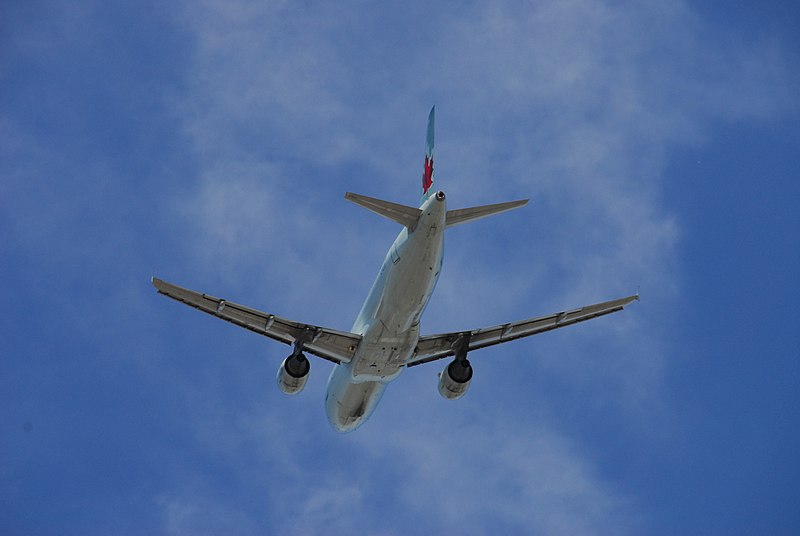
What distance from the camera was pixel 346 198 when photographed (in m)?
30.7

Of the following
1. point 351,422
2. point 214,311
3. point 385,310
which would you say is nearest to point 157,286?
point 214,311

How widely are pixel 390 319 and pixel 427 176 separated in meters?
8.47

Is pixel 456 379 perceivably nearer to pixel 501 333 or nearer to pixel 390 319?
pixel 501 333

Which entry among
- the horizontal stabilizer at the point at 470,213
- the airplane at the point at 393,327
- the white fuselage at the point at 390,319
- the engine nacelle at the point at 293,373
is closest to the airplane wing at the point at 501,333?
the airplane at the point at 393,327

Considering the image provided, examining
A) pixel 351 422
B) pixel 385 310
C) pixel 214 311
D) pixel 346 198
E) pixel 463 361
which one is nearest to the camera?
Answer: pixel 346 198

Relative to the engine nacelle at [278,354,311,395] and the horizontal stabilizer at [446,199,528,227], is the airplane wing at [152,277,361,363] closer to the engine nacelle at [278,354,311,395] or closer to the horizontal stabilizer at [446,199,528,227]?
the engine nacelle at [278,354,311,395]

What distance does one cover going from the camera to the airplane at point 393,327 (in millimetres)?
32406

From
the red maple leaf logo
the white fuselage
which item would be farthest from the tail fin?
the white fuselage

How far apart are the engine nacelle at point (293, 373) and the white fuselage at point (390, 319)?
2143 millimetres

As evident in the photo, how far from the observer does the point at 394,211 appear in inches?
1280

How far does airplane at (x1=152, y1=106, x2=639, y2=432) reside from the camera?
32406mm

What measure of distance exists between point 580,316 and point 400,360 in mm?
7733

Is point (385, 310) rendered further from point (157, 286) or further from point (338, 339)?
point (157, 286)

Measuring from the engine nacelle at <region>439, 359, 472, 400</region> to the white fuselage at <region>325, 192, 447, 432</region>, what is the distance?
202cm
